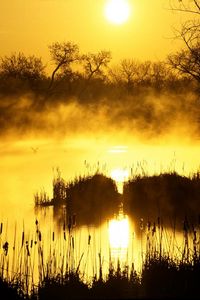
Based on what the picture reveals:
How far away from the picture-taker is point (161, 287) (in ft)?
26.6

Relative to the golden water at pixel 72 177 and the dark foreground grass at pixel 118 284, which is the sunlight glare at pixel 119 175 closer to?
the golden water at pixel 72 177

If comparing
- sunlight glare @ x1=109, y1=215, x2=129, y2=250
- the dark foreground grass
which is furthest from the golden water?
the dark foreground grass

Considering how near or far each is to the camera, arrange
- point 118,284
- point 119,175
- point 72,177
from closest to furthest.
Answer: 1. point 118,284
2. point 119,175
3. point 72,177

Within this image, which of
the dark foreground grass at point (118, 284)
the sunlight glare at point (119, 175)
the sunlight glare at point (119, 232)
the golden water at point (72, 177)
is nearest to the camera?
the dark foreground grass at point (118, 284)

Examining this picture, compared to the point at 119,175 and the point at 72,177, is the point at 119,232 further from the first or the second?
the point at 72,177

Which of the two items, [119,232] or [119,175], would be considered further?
[119,175]

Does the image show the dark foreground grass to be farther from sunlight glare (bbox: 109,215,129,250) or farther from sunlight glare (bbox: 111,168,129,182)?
sunlight glare (bbox: 111,168,129,182)

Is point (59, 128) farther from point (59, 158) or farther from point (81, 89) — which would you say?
point (81, 89)

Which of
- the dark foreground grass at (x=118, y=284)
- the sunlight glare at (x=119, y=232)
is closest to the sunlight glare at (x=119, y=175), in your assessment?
the sunlight glare at (x=119, y=232)

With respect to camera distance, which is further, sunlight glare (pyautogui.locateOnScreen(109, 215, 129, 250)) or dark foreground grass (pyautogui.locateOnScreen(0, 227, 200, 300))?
sunlight glare (pyautogui.locateOnScreen(109, 215, 129, 250))

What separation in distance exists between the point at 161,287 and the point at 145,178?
823 cm

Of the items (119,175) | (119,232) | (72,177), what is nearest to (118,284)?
(119,232)

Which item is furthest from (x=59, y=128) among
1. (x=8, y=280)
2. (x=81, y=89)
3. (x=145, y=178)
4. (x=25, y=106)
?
(x=8, y=280)

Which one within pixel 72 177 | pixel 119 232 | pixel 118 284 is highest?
pixel 72 177
